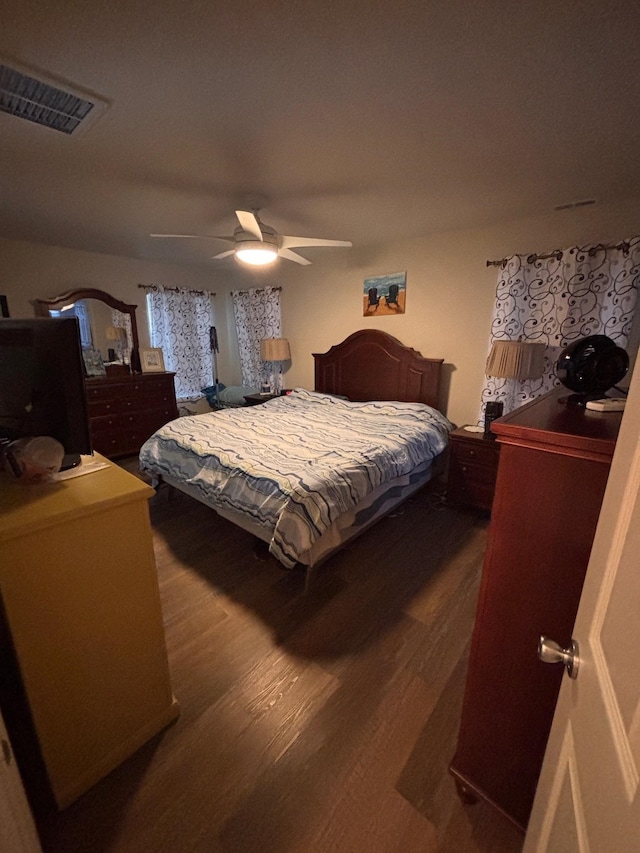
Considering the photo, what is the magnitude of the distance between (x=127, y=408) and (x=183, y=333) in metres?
1.32

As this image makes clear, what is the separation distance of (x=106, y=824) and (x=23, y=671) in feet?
1.86

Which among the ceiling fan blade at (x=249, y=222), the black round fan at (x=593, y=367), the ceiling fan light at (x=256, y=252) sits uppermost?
the ceiling fan blade at (x=249, y=222)

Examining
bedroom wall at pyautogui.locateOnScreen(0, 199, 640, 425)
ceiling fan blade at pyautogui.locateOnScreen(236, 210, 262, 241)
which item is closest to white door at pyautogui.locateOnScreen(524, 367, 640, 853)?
ceiling fan blade at pyautogui.locateOnScreen(236, 210, 262, 241)

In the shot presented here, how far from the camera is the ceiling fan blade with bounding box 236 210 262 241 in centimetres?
204

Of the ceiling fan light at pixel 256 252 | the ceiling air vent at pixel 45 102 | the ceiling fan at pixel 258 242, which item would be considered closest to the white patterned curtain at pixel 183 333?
the ceiling fan at pixel 258 242

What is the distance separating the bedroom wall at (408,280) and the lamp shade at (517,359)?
55cm

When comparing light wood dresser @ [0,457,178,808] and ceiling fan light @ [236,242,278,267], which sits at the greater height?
ceiling fan light @ [236,242,278,267]

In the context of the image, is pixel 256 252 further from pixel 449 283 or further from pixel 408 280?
pixel 449 283

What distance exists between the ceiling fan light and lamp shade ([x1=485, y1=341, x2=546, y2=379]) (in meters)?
1.79

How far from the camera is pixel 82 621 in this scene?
3.48ft

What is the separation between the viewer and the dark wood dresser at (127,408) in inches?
152

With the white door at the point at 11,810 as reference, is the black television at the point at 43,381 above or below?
above

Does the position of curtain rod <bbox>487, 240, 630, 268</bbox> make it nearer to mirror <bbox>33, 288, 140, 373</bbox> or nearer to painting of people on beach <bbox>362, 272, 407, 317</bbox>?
painting of people on beach <bbox>362, 272, 407, 317</bbox>

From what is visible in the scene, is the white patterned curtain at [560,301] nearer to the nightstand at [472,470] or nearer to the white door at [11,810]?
the nightstand at [472,470]
